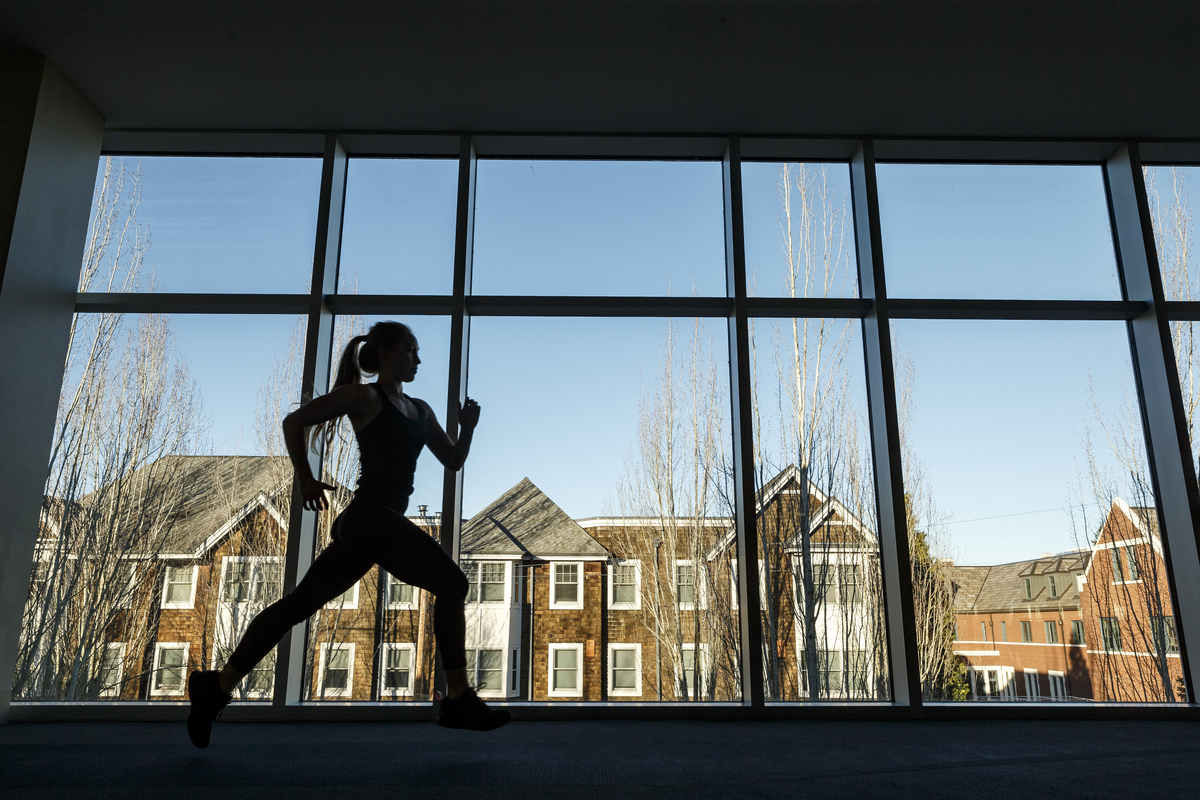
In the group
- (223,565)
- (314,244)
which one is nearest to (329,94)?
(314,244)

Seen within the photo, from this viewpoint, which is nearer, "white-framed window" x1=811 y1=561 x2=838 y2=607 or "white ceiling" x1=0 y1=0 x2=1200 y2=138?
"white ceiling" x1=0 y1=0 x2=1200 y2=138

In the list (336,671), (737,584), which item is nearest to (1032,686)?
(737,584)

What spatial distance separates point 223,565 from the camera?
140 inches

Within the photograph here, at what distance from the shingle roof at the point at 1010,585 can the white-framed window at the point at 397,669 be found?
95.7 inches

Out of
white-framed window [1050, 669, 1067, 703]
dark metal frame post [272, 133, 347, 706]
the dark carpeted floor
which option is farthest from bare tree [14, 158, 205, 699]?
white-framed window [1050, 669, 1067, 703]

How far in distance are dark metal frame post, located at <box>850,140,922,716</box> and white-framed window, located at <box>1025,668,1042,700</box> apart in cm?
54

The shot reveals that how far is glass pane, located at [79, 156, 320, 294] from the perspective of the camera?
384 centimetres

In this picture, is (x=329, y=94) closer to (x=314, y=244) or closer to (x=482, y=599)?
(x=314, y=244)

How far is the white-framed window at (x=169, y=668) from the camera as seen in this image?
3387mm

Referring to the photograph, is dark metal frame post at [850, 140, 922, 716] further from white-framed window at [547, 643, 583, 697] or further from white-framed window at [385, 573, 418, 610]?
white-framed window at [385, 573, 418, 610]

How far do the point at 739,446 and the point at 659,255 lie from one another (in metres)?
1.10

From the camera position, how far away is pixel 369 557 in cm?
230

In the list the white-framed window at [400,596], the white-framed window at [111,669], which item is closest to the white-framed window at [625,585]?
the white-framed window at [400,596]

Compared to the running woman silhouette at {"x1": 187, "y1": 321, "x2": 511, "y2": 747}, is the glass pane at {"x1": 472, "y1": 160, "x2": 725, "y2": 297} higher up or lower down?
higher up
